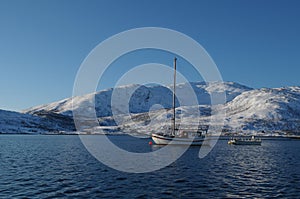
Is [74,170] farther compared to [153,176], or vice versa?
[74,170]

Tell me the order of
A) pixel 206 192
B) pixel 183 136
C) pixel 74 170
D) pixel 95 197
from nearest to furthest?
pixel 95 197 → pixel 206 192 → pixel 74 170 → pixel 183 136

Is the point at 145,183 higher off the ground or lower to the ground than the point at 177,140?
lower

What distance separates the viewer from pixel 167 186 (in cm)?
4006

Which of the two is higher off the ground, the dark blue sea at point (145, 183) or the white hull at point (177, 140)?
the white hull at point (177, 140)

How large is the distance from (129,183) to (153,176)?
7.06 meters

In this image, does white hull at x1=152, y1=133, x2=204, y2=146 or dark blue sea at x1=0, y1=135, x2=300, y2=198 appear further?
white hull at x1=152, y1=133, x2=204, y2=146

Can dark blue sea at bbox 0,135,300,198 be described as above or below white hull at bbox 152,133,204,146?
below

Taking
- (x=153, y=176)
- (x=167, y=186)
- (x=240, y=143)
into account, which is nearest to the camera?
(x=167, y=186)

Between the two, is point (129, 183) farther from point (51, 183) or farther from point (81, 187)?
point (51, 183)

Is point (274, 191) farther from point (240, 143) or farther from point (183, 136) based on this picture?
point (240, 143)

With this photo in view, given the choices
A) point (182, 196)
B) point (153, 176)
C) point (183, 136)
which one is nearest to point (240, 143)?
point (183, 136)

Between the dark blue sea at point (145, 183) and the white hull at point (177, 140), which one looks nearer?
the dark blue sea at point (145, 183)

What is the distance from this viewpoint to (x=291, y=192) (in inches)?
1471

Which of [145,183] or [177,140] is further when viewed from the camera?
[177,140]
